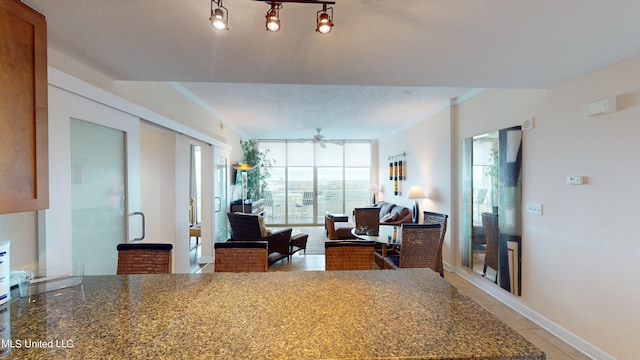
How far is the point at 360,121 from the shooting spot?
5.66m

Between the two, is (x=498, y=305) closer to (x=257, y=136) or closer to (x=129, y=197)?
(x=129, y=197)

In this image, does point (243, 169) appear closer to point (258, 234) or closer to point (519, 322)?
point (258, 234)

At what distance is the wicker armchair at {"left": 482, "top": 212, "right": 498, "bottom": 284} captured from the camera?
321 centimetres

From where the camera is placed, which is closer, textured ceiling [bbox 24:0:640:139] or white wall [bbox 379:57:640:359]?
textured ceiling [bbox 24:0:640:139]

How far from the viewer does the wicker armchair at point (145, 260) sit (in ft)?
5.98

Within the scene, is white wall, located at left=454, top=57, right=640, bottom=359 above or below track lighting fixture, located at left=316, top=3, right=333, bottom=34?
below

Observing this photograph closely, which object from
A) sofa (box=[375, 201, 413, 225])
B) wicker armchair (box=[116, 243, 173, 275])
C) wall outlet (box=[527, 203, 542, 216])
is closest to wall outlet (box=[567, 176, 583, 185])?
wall outlet (box=[527, 203, 542, 216])

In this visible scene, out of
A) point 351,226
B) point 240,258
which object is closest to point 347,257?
point 240,258

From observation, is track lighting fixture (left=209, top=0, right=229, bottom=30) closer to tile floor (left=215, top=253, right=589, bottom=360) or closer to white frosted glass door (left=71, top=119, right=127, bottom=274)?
white frosted glass door (left=71, top=119, right=127, bottom=274)

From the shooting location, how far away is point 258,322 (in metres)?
1.02

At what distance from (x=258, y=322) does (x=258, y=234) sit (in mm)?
3156

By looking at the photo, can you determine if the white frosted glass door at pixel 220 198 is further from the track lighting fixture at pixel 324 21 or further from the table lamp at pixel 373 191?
the table lamp at pixel 373 191

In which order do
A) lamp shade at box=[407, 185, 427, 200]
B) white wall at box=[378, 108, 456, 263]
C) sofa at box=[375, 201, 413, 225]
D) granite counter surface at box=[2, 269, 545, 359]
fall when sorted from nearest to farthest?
granite counter surface at box=[2, 269, 545, 359]
white wall at box=[378, 108, 456, 263]
lamp shade at box=[407, 185, 427, 200]
sofa at box=[375, 201, 413, 225]

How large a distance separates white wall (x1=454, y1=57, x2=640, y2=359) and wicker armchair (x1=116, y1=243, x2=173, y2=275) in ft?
11.3
